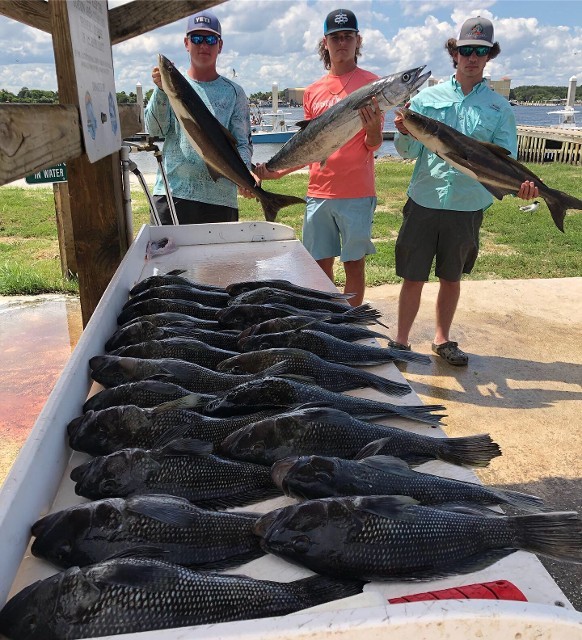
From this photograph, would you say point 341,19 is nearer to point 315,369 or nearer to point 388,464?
point 315,369

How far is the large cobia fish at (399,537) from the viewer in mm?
1523

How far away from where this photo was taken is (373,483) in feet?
5.82

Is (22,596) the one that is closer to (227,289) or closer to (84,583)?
(84,583)

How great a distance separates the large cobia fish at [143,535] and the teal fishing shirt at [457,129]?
4178 mm

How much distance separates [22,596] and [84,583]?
0.15m

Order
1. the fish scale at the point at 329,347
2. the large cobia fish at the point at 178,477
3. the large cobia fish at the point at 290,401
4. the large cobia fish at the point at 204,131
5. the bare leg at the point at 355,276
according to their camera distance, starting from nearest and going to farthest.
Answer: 1. the large cobia fish at the point at 178,477
2. the large cobia fish at the point at 290,401
3. the fish scale at the point at 329,347
4. the large cobia fish at the point at 204,131
5. the bare leg at the point at 355,276

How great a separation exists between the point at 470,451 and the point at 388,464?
345 mm

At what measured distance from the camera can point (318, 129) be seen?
4727mm

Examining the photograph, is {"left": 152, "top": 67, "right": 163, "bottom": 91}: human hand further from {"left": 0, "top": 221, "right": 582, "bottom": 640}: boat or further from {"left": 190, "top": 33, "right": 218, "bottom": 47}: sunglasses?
{"left": 0, "top": 221, "right": 582, "bottom": 640}: boat

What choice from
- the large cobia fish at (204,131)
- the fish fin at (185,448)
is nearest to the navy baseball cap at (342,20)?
the large cobia fish at (204,131)

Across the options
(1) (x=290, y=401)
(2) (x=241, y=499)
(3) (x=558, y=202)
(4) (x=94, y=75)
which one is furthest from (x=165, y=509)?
(3) (x=558, y=202)

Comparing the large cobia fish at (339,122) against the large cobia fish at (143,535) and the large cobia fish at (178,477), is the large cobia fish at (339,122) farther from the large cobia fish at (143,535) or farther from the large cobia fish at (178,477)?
the large cobia fish at (143,535)

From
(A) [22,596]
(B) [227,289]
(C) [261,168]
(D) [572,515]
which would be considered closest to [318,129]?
(C) [261,168]

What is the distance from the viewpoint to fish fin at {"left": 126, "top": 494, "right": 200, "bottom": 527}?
1638 mm
